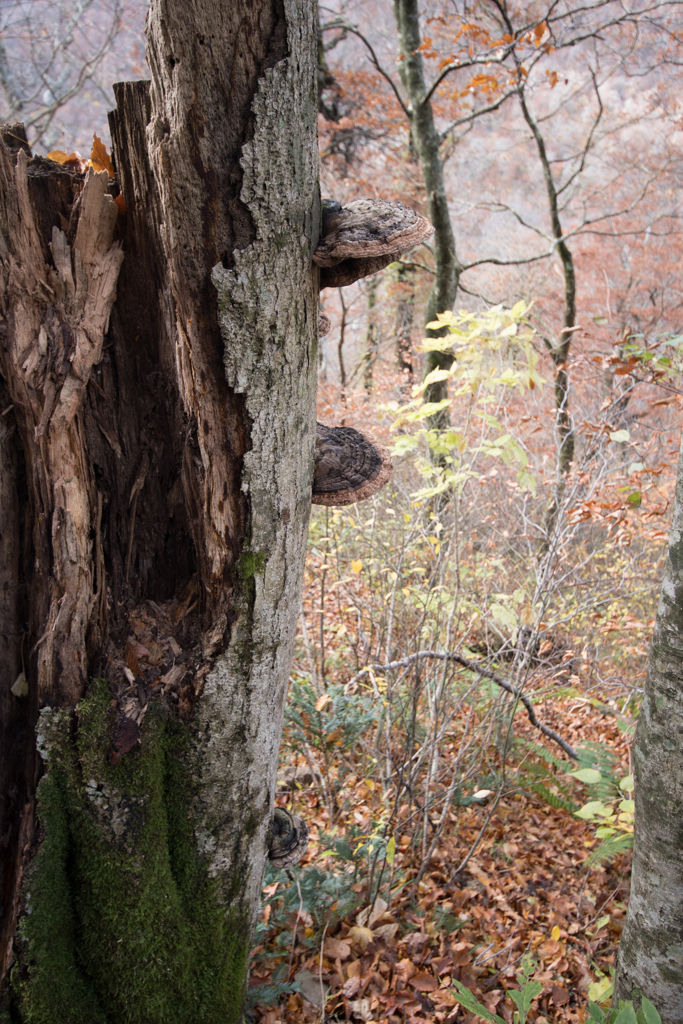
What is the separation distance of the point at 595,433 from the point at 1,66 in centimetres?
1268

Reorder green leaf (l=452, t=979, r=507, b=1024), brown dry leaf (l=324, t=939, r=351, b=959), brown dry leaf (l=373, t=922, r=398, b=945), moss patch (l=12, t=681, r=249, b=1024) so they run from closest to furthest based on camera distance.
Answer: moss patch (l=12, t=681, r=249, b=1024) < green leaf (l=452, t=979, r=507, b=1024) < brown dry leaf (l=324, t=939, r=351, b=959) < brown dry leaf (l=373, t=922, r=398, b=945)

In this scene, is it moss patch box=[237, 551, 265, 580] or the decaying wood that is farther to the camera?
moss patch box=[237, 551, 265, 580]

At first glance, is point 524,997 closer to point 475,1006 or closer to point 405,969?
point 475,1006

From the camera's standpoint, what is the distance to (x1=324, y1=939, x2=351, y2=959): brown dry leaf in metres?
2.51

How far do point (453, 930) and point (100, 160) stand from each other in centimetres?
346

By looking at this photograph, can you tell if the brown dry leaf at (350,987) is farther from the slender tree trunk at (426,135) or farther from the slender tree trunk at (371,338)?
the slender tree trunk at (371,338)

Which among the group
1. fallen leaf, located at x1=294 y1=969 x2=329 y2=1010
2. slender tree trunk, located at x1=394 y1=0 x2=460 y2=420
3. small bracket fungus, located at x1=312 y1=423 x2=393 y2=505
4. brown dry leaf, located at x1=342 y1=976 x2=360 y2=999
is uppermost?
slender tree trunk, located at x1=394 y1=0 x2=460 y2=420

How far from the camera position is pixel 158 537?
1738 millimetres

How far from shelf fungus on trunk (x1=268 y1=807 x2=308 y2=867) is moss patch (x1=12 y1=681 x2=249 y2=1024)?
0.30 m

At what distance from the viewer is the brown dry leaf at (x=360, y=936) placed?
2.61 metres

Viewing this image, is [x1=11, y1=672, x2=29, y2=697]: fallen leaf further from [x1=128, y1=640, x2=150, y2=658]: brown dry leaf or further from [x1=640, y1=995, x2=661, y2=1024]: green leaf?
[x1=640, y1=995, x2=661, y2=1024]: green leaf

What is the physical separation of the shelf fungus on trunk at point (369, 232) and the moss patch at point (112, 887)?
4.59ft

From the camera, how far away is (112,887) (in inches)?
62.4

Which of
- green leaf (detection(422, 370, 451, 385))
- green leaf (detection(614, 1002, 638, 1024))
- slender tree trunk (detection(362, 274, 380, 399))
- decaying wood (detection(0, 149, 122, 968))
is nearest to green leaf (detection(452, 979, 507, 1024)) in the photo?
green leaf (detection(614, 1002, 638, 1024))
